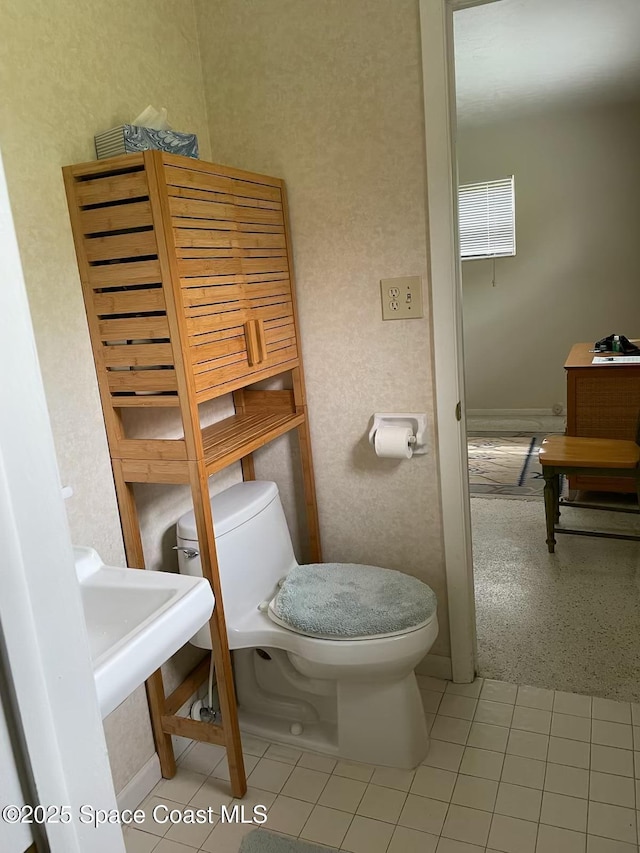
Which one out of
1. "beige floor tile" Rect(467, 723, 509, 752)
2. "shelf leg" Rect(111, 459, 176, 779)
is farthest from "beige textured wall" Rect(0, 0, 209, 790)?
"beige floor tile" Rect(467, 723, 509, 752)

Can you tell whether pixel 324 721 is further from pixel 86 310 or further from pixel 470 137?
pixel 470 137

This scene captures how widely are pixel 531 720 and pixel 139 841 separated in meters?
1.16

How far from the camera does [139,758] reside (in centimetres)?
185

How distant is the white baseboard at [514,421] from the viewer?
536 cm

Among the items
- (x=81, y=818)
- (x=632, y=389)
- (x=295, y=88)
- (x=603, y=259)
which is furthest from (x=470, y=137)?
(x=81, y=818)

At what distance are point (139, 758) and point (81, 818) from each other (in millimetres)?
1411

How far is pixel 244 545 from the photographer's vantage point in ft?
6.42

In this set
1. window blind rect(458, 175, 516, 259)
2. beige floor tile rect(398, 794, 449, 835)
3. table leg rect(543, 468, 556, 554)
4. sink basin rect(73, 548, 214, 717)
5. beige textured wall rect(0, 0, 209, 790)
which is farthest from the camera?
window blind rect(458, 175, 516, 259)

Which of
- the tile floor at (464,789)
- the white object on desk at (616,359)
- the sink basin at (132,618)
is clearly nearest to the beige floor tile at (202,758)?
the tile floor at (464,789)

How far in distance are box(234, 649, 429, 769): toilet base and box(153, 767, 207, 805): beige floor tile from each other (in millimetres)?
218

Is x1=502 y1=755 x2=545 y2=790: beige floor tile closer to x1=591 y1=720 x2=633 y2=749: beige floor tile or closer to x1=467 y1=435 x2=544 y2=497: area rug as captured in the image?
x1=591 y1=720 x2=633 y2=749: beige floor tile

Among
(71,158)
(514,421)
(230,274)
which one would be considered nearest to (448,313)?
(230,274)

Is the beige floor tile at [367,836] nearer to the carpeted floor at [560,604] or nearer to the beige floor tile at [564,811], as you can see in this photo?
the beige floor tile at [564,811]

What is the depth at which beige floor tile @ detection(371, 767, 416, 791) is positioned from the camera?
181 cm
